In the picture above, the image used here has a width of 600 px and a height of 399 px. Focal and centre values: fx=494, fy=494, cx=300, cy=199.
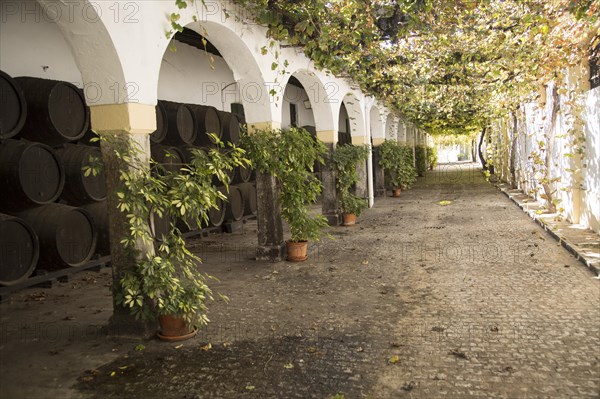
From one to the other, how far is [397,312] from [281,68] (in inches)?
207

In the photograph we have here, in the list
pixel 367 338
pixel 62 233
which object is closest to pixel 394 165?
pixel 62 233

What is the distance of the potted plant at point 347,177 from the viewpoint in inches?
488

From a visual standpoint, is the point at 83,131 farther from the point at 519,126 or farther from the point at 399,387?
the point at 519,126

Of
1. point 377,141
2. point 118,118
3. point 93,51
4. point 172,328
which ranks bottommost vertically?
point 172,328

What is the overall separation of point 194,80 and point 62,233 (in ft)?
22.0

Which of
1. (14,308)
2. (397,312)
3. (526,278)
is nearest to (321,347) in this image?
(397,312)

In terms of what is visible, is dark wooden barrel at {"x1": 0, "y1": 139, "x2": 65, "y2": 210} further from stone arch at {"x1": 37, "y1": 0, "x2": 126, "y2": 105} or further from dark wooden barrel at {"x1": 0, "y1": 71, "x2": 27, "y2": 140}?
stone arch at {"x1": 37, "y1": 0, "x2": 126, "y2": 105}

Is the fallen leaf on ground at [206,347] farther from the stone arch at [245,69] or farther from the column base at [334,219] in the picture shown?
the column base at [334,219]

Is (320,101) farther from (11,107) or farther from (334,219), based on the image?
(11,107)

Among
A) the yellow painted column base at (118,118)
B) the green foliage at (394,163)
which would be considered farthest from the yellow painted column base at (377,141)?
the yellow painted column base at (118,118)

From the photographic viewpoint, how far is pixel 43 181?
695cm

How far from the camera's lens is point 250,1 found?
6.96 meters

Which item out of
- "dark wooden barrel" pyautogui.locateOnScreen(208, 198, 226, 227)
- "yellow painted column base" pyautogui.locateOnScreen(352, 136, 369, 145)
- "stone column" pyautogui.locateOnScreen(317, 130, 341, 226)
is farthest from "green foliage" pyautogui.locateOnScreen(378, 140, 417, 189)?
"dark wooden barrel" pyautogui.locateOnScreen(208, 198, 226, 227)

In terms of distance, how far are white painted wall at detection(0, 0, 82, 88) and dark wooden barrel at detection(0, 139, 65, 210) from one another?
5.44 ft
